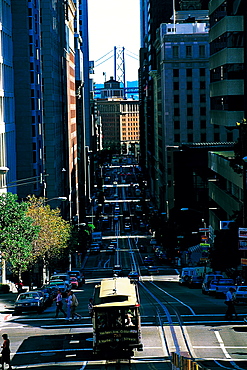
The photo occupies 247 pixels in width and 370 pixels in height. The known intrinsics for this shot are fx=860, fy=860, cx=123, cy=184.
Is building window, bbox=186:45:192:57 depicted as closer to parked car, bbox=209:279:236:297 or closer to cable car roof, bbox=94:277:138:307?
parked car, bbox=209:279:236:297

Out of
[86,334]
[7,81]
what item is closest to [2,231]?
[86,334]

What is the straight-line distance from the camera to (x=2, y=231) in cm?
5250

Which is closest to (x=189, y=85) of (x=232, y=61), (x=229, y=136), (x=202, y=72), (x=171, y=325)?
(x=202, y=72)

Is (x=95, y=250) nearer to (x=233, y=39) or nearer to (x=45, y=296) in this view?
(x=233, y=39)

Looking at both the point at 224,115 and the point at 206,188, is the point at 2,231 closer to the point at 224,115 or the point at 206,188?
the point at 224,115

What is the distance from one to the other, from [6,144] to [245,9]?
24.3 m

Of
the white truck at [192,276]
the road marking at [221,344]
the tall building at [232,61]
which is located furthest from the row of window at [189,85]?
the road marking at [221,344]

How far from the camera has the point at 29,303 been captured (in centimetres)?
4588

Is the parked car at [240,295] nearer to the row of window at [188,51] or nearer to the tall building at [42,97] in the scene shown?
the tall building at [42,97]

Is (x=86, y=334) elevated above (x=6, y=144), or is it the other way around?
(x=6, y=144)

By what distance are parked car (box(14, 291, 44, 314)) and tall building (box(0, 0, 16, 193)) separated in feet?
86.6

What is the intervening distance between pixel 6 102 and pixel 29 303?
3632 cm

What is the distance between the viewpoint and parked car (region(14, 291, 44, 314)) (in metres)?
A: 45.7

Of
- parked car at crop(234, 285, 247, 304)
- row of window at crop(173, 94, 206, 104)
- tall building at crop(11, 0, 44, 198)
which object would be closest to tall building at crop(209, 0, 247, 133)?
tall building at crop(11, 0, 44, 198)
